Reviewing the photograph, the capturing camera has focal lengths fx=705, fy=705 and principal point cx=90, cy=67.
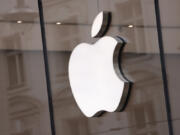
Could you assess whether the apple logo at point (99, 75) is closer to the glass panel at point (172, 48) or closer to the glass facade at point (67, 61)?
the glass facade at point (67, 61)

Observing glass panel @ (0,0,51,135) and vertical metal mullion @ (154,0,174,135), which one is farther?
glass panel @ (0,0,51,135)

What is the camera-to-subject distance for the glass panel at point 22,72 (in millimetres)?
8703

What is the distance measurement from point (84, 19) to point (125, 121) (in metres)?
1.40

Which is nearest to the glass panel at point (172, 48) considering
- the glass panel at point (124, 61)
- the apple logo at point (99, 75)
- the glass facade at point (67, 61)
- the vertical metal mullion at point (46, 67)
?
the glass facade at point (67, 61)

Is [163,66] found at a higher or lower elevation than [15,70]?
lower

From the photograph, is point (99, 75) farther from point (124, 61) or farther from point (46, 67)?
point (46, 67)

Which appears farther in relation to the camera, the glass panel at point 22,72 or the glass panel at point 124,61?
the glass panel at point 22,72

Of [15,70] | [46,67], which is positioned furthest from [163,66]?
[15,70]

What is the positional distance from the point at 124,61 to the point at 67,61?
1.24 meters

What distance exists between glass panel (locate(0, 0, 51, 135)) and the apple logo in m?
0.80

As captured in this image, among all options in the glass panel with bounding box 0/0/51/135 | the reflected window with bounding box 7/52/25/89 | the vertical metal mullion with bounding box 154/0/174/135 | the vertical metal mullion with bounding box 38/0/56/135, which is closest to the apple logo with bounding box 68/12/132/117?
the vertical metal mullion with bounding box 154/0/174/135

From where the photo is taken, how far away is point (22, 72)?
8.92 meters

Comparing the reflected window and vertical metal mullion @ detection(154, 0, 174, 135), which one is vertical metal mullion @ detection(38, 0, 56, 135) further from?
vertical metal mullion @ detection(154, 0, 174, 135)

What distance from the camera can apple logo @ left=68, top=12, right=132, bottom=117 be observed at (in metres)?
7.13
